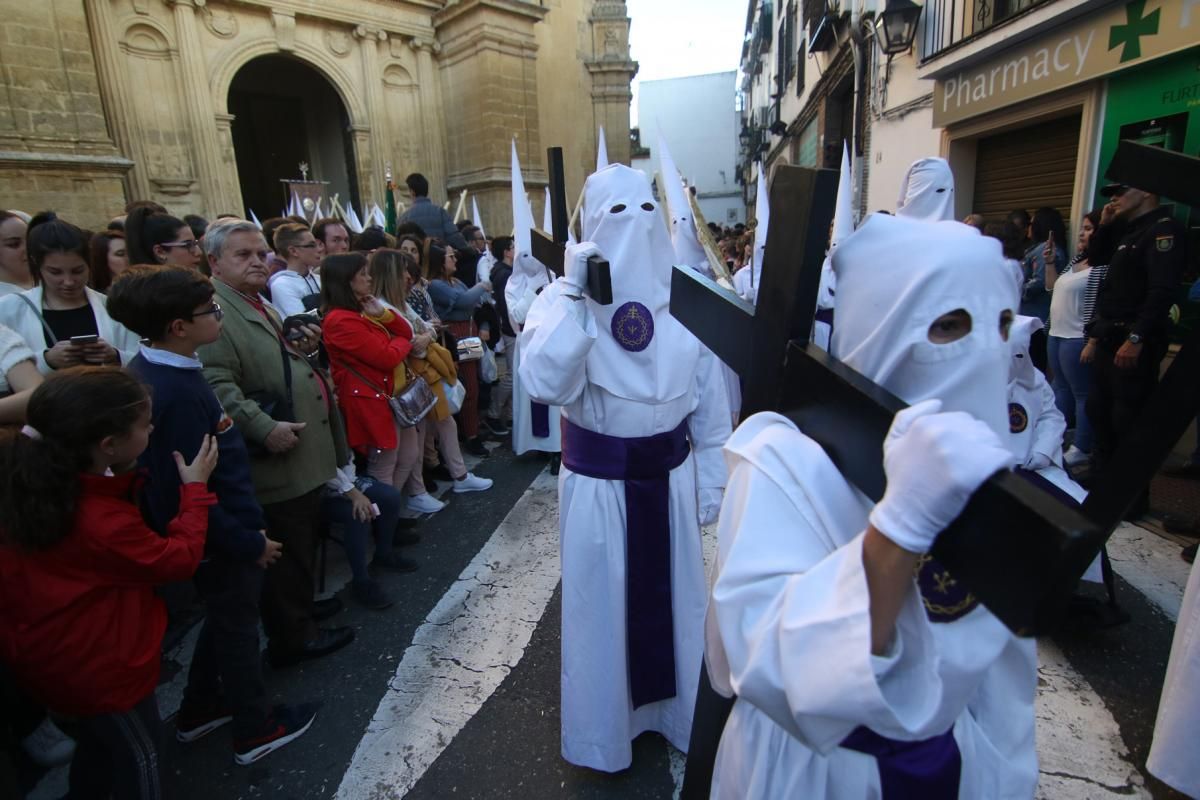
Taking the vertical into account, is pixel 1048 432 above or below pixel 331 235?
below

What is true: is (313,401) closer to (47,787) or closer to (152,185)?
(47,787)

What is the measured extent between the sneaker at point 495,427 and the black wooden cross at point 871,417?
539 cm

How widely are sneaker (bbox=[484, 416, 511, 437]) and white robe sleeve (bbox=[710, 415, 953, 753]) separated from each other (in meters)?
5.64

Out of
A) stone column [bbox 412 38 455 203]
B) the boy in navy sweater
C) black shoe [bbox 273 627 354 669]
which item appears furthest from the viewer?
stone column [bbox 412 38 455 203]

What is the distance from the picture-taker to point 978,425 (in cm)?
68

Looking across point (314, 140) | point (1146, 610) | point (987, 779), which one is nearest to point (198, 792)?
point (987, 779)

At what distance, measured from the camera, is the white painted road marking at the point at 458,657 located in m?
2.45

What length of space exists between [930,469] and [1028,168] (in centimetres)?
922

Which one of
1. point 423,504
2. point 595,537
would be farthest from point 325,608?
point 595,537

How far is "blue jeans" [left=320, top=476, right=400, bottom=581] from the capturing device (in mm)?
3422

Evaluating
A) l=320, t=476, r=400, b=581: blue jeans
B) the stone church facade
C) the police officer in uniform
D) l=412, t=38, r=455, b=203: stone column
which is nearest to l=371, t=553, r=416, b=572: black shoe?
l=320, t=476, r=400, b=581: blue jeans

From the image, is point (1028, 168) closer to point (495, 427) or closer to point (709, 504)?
point (495, 427)

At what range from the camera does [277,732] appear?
2.55 m

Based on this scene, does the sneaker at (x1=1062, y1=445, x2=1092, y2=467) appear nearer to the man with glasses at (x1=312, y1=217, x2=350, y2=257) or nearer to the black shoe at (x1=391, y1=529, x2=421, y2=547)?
the black shoe at (x1=391, y1=529, x2=421, y2=547)
